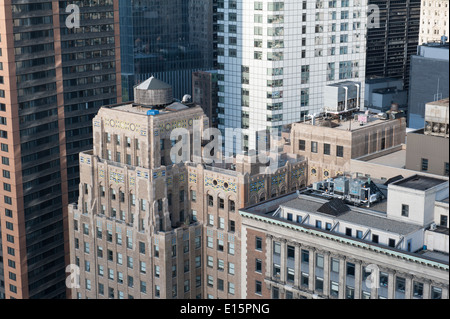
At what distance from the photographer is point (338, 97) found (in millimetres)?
150000

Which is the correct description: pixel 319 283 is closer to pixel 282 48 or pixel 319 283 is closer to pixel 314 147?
pixel 314 147

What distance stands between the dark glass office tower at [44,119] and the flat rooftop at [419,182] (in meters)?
81.0

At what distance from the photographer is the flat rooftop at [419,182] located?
120m

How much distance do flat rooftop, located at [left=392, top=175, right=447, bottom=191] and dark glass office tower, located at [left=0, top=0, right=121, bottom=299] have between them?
80958mm

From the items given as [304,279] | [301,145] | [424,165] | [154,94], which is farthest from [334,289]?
[154,94]

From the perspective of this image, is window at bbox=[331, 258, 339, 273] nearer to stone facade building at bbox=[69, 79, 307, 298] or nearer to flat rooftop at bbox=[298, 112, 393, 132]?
stone facade building at bbox=[69, 79, 307, 298]

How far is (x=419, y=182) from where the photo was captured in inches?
4835

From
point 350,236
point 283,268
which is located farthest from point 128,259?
point 350,236

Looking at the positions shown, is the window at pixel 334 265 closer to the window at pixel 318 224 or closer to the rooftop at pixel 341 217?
the rooftop at pixel 341 217

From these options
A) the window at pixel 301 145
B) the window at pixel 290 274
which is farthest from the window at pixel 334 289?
the window at pixel 301 145

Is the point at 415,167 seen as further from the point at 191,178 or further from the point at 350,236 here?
the point at 191,178

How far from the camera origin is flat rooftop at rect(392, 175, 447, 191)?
120m

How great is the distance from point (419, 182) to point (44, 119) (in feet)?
274

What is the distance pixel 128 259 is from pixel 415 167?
5086cm
